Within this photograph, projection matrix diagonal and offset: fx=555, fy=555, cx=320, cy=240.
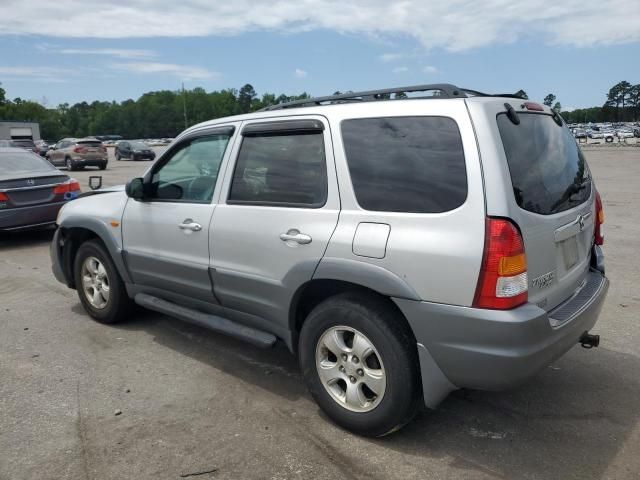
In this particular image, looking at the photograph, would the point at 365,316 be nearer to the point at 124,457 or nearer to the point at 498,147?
the point at 498,147

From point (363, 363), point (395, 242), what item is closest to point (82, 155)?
point (363, 363)

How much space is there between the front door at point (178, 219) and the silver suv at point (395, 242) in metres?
0.02

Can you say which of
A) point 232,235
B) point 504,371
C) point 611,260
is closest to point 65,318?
point 232,235

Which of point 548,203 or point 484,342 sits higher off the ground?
point 548,203

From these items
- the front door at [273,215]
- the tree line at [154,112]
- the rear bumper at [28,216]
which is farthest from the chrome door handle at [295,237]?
the tree line at [154,112]

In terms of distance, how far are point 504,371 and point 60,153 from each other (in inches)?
1215

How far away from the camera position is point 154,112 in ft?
446

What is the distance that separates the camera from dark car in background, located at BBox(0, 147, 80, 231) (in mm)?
8523

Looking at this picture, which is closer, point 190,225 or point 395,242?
point 395,242

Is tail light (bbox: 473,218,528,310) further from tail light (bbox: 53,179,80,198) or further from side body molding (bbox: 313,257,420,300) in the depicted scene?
tail light (bbox: 53,179,80,198)

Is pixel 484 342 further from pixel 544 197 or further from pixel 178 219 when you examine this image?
pixel 178 219

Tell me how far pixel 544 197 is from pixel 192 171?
2.53 metres

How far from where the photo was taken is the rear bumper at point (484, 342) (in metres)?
2.63

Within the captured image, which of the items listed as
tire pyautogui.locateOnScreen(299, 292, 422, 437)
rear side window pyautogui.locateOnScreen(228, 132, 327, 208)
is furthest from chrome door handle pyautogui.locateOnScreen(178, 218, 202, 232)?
tire pyautogui.locateOnScreen(299, 292, 422, 437)
